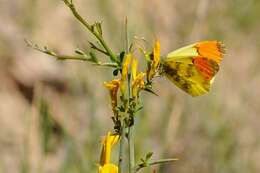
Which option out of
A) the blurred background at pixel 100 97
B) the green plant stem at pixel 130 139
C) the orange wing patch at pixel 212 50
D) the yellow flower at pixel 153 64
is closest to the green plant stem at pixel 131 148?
the green plant stem at pixel 130 139

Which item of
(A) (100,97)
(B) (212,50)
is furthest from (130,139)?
(A) (100,97)

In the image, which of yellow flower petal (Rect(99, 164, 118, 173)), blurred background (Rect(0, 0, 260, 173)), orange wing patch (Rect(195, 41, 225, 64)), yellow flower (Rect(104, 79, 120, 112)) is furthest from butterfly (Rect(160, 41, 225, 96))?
blurred background (Rect(0, 0, 260, 173))

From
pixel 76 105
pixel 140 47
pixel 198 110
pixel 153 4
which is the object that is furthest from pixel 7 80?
pixel 140 47

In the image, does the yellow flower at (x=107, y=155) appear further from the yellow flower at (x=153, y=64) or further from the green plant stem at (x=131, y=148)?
the yellow flower at (x=153, y=64)

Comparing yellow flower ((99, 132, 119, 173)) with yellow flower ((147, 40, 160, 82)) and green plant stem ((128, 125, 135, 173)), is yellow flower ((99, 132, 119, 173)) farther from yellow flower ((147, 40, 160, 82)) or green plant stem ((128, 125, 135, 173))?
yellow flower ((147, 40, 160, 82))

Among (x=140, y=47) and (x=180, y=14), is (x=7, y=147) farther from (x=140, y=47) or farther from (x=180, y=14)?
(x=140, y=47)

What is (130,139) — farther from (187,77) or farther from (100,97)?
(100,97)

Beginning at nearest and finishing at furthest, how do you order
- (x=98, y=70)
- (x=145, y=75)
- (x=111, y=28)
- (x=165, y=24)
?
(x=145, y=75), (x=98, y=70), (x=111, y=28), (x=165, y=24)

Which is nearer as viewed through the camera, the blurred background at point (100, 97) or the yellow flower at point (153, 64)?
the yellow flower at point (153, 64)
